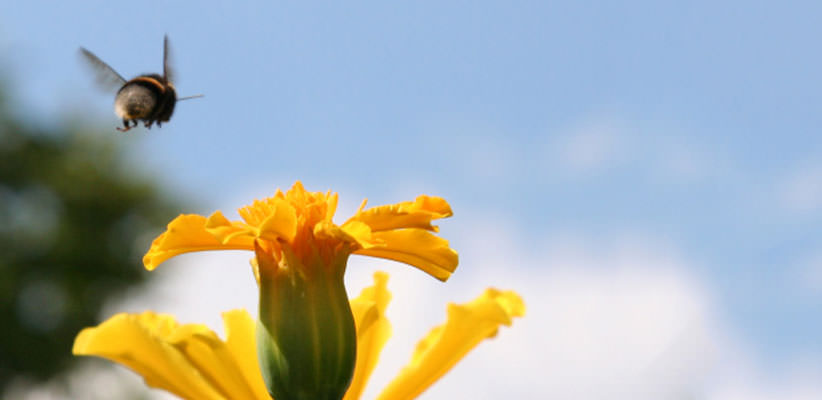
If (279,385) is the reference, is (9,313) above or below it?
above

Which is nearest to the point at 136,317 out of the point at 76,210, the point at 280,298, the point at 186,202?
the point at 280,298

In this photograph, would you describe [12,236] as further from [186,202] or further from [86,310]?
[186,202]

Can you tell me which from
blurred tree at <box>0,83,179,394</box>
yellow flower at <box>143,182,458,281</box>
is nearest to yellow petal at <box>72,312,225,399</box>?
yellow flower at <box>143,182,458,281</box>

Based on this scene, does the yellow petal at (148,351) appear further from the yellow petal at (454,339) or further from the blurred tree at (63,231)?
the blurred tree at (63,231)

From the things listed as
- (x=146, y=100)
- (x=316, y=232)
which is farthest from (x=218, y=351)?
(x=146, y=100)

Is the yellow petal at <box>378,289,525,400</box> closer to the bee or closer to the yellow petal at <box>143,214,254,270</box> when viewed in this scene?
the yellow petal at <box>143,214,254,270</box>

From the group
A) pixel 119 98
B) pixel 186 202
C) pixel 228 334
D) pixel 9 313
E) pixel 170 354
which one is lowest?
pixel 170 354

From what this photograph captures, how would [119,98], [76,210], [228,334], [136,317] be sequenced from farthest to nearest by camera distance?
1. [76,210]
2. [119,98]
3. [228,334]
4. [136,317]

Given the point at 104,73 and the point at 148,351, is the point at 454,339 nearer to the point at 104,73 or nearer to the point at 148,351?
the point at 148,351
